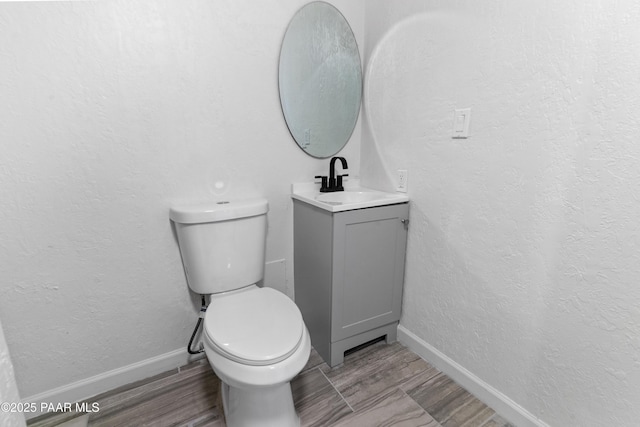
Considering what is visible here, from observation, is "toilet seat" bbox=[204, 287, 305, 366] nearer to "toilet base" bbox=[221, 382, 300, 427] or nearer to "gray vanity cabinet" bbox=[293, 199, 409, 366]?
"toilet base" bbox=[221, 382, 300, 427]

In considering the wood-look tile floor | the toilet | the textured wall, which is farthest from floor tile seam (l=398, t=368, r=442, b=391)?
the textured wall

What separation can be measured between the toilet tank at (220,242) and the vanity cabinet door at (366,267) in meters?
0.36

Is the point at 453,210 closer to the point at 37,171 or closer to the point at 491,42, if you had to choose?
the point at 491,42

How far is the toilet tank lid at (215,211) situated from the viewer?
131cm

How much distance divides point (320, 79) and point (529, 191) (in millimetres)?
1073

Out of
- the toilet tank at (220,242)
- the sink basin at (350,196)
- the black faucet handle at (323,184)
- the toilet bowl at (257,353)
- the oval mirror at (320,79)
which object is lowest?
the toilet bowl at (257,353)

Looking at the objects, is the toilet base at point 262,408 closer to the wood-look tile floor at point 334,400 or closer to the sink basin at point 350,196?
the wood-look tile floor at point 334,400

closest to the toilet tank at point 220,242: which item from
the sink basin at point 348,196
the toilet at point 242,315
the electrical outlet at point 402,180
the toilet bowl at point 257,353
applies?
the toilet at point 242,315

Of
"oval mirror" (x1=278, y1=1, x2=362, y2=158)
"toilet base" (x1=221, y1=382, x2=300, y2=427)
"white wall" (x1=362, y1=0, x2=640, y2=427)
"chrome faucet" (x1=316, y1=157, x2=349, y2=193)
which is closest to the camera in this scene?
"white wall" (x1=362, y1=0, x2=640, y2=427)

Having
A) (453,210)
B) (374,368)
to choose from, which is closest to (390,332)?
(374,368)

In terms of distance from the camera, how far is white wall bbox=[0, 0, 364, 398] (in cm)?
113

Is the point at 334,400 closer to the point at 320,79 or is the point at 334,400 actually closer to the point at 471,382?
the point at 471,382

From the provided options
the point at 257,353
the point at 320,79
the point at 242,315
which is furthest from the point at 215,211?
the point at 320,79

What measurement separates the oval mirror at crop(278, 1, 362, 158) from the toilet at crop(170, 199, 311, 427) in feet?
1.61
